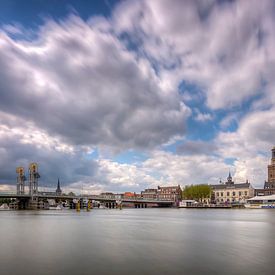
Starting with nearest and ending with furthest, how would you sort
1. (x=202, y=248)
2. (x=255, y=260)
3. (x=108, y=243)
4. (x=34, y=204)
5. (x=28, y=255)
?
(x=255, y=260) < (x=28, y=255) < (x=202, y=248) < (x=108, y=243) < (x=34, y=204)

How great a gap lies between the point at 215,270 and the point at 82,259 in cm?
1042

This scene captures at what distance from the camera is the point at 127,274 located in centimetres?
2291

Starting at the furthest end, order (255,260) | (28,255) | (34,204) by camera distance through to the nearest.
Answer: (34,204) < (28,255) < (255,260)

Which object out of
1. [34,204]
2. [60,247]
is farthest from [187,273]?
[34,204]

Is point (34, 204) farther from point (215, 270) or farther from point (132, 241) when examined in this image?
point (215, 270)

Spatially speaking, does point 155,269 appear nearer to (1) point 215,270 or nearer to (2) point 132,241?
(1) point 215,270

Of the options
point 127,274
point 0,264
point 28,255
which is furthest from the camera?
point 28,255

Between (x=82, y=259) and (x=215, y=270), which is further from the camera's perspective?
(x=82, y=259)

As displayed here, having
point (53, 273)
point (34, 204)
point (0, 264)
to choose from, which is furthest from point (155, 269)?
point (34, 204)

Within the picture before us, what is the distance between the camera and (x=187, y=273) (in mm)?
23219

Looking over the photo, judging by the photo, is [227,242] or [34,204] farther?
[34,204]

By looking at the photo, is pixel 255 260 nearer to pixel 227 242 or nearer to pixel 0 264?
pixel 227 242

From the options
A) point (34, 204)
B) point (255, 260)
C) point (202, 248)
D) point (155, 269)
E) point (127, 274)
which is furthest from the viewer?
point (34, 204)

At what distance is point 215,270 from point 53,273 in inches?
412
